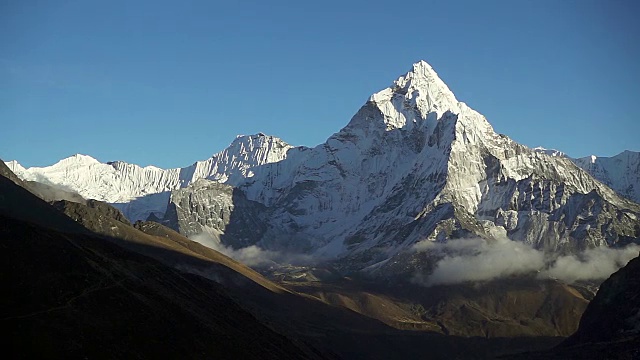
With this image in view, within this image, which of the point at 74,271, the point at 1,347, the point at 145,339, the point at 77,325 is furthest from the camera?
the point at 74,271

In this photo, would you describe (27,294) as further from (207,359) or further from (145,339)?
(207,359)

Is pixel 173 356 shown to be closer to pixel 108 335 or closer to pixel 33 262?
pixel 108 335

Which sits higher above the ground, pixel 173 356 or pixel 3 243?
pixel 3 243

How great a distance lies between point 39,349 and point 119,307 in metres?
39.5

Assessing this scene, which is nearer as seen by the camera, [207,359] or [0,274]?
[0,274]

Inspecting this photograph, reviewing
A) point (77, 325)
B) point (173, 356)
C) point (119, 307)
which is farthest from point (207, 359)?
point (77, 325)

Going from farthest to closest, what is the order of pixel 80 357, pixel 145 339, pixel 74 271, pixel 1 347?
1. pixel 74 271
2. pixel 145 339
3. pixel 80 357
4. pixel 1 347

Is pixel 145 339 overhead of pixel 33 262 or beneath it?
beneath

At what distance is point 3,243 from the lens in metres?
190

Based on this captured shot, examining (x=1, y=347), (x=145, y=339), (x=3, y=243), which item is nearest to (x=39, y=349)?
(x=1, y=347)

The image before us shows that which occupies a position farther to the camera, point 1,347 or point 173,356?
point 173,356

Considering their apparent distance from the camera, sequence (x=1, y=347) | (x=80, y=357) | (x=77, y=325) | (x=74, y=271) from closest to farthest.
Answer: (x=1, y=347), (x=80, y=357), (x=77, y=325), (x=74, y=271)

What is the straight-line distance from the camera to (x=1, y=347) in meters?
147

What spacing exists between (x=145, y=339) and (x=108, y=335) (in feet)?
38.9
